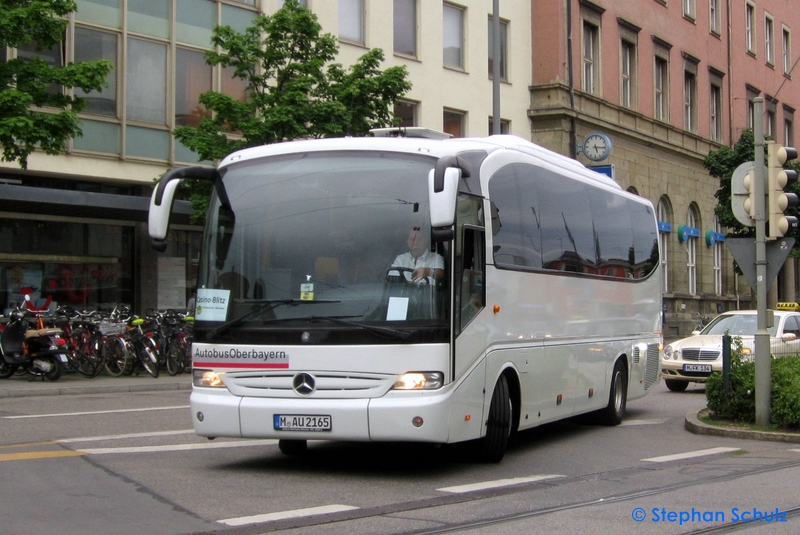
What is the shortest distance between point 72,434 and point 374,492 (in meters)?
4.65

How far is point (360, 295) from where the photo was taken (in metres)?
9.21

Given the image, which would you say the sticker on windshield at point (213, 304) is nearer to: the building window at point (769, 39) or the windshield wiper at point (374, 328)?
the windshield wiper at point (374, 328)

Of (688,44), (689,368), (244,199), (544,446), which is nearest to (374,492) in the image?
(244,199)

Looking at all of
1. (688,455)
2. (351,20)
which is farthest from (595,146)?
(688,455)

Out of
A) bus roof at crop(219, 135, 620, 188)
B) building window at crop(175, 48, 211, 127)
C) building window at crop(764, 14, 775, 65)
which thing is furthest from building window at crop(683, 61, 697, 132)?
bus roof at crop(219, 135, 620, 188)

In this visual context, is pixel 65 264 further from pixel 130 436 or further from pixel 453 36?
pixel 453 36

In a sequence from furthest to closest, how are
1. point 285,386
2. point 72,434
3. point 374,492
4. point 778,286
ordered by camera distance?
point 778,286
point 72,434
point 285,386
point 374,492

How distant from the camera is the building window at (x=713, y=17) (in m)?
52.0

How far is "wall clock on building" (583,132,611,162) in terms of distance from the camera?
3741 cm

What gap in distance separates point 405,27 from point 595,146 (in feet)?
26.7

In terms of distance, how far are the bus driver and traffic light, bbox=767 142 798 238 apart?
17.7 feet

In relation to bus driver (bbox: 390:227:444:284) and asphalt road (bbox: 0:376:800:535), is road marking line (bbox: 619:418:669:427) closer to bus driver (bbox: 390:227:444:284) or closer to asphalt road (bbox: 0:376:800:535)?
asphalt road (bbox: 0:376:800:535)

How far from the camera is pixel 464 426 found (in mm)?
9500

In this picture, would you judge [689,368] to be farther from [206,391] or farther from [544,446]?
[206,391]
